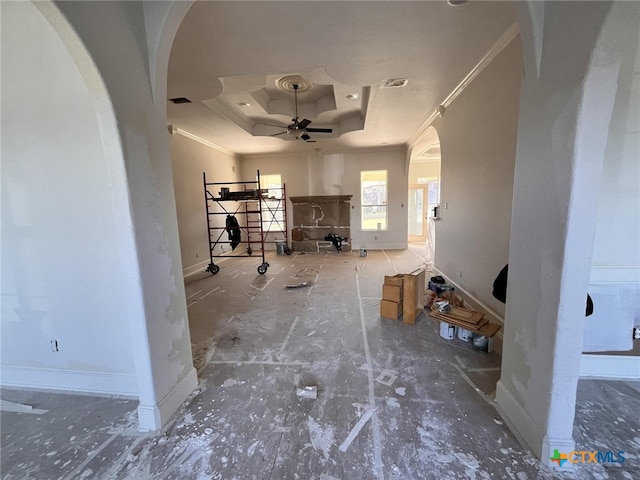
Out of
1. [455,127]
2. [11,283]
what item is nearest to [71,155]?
[11,283]

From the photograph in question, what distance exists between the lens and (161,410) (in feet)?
5.01

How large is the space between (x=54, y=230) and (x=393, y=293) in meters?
2.95

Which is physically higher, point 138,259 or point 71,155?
point 71,155

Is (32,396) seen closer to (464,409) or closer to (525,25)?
(464,409)

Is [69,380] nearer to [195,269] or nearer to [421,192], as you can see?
[195,269]

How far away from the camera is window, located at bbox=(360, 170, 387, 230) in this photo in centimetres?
747

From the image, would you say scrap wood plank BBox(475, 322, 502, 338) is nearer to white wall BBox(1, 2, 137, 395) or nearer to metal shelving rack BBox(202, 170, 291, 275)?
white wall BBox(1, 2, 137, 395)

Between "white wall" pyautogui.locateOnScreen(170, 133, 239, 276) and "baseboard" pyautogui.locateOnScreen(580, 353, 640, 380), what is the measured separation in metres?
5.49

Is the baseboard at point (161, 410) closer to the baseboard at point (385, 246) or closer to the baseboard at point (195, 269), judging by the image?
the baseboard at point (195, 269)

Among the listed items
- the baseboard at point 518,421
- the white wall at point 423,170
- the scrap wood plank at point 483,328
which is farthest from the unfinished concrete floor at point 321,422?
the white wall at point 423,170

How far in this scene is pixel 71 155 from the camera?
5.27ft

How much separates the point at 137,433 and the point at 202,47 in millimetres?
2988

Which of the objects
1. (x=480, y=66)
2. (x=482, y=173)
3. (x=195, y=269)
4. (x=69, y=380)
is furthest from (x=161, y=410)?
(x=195, y=269)

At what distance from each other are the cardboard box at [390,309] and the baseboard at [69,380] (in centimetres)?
235
